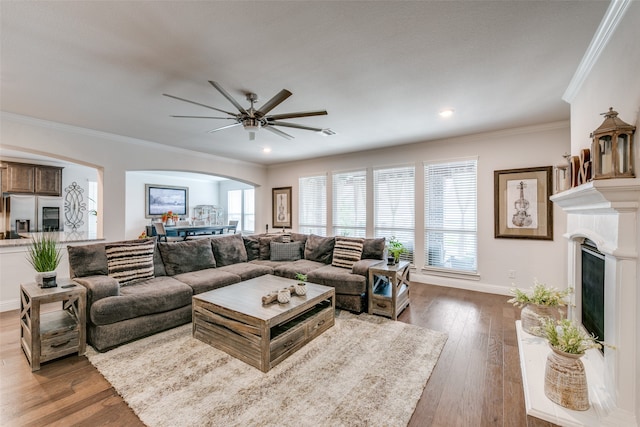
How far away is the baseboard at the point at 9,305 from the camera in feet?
11.5

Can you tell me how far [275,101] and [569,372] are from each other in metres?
2.95

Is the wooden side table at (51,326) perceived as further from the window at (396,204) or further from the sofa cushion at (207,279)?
the window at (396,204)

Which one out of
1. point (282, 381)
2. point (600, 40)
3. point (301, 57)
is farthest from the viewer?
point (301, 57)

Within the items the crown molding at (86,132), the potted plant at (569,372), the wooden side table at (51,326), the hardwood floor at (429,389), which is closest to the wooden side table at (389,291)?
the hardwood floor at (429,389)

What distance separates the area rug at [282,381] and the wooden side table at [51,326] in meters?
0.23

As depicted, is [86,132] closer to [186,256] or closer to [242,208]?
[186,256]

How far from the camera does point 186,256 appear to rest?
12.5 feet

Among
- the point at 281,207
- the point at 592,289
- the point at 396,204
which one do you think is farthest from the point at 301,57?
the point at 281,207

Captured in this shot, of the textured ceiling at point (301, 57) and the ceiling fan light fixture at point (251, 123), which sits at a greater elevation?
the textured ceiling at point (301, 57)

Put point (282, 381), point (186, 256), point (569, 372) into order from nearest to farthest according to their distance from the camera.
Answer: point (569, 372)
point (282, 381)
point (186, 256)

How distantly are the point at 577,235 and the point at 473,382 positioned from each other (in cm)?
164

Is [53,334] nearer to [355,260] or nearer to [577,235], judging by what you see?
[355,260]

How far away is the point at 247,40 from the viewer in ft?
6.61

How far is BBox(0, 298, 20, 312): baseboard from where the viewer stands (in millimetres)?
3501
